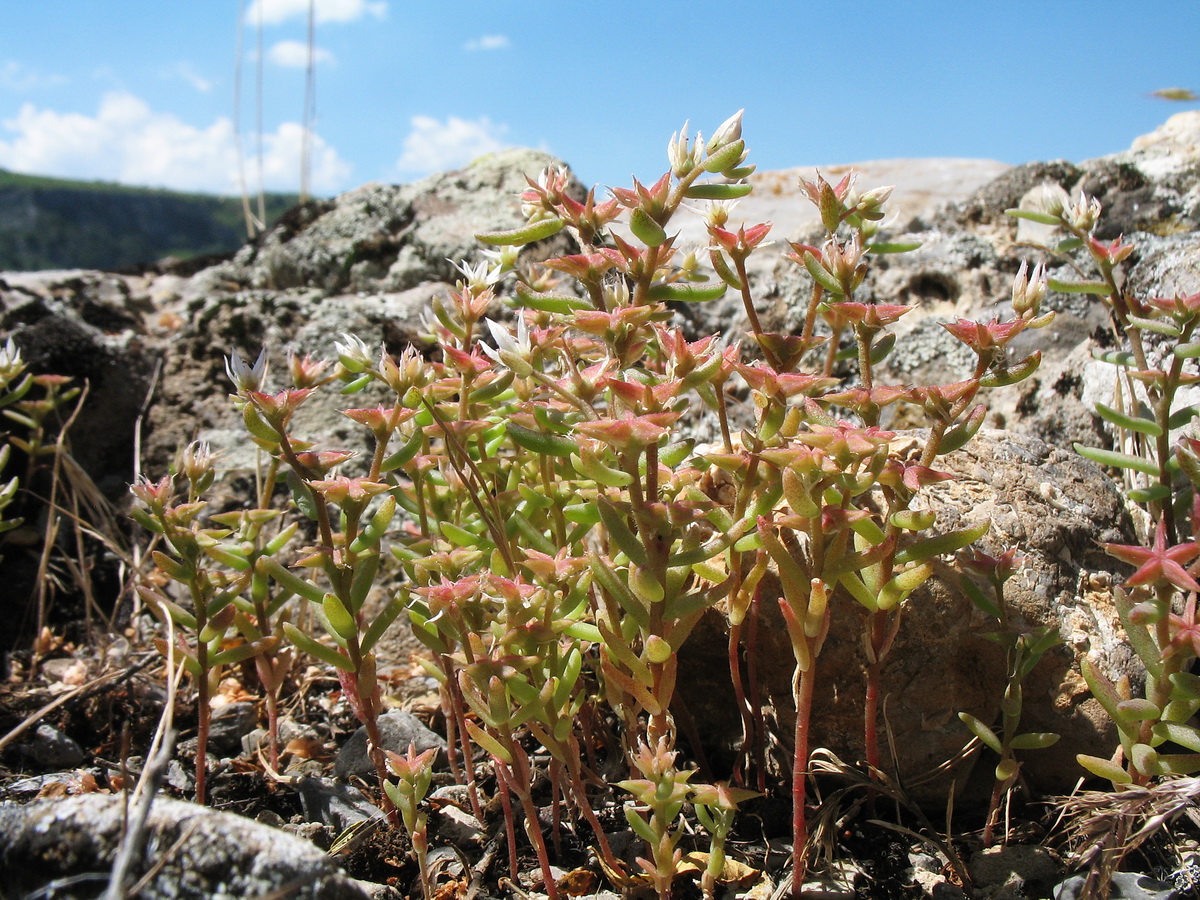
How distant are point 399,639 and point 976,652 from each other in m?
1.80

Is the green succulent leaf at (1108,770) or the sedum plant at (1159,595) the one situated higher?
the sedum plant at (1159,595)

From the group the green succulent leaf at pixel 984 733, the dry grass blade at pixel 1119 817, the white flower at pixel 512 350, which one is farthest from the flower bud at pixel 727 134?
the dry grass blade at pixel 1119 817

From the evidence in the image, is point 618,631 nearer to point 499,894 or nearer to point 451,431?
point 451,431

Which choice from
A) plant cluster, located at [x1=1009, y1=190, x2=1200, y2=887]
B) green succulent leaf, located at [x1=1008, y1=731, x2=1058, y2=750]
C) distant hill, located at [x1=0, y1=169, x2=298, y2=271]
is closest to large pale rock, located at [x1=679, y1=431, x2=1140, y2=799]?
plant cluster, located at [x1=1009, y1=190, x2=1200, y2=887]

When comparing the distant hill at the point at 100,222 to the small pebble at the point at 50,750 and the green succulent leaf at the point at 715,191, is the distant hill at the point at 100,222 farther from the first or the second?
the green succulent leaf at the point at 715,191

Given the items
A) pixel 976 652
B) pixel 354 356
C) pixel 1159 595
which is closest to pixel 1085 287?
pixel 1159 595

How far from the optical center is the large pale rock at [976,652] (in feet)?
6.23

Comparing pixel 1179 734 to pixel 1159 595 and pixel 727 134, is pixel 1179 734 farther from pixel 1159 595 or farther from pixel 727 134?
pixel 727 134

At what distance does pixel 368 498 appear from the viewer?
167cm

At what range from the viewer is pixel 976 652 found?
76.1 inches

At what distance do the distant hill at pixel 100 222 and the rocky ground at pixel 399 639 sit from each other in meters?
63.8

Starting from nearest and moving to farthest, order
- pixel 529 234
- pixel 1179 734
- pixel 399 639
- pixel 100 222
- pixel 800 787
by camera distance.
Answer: pixel 1179 734 → pixel 800 787 → pixel 529 234 → pixel 399 639 → pixel 100 222

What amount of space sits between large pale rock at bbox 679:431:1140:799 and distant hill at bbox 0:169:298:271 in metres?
66.6

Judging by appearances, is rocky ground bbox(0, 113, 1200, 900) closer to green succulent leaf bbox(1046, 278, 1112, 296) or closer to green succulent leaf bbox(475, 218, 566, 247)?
green succulent leaf bbox(1046, 278, 1112, 296)
